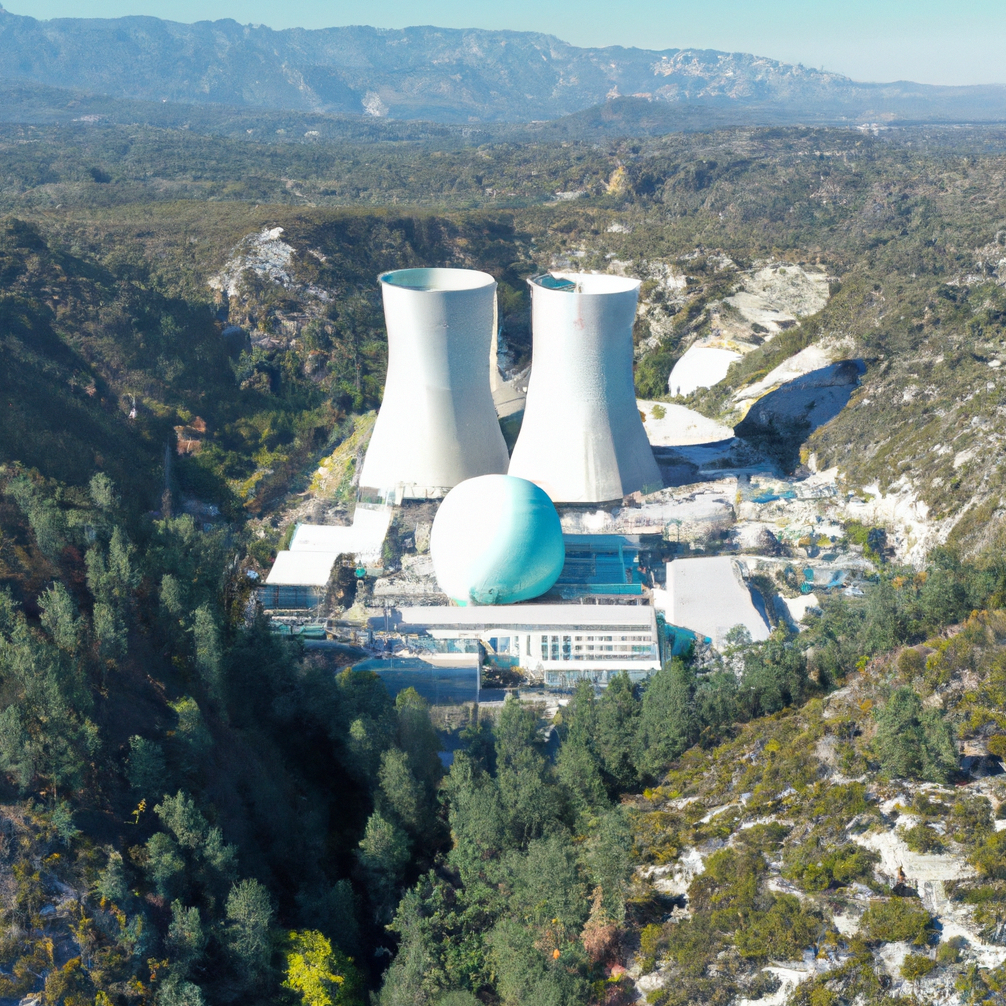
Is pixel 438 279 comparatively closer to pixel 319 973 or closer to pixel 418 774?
pixel 418 774

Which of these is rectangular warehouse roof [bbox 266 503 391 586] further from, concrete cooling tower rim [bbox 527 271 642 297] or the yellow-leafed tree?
the yellow-leafed tree

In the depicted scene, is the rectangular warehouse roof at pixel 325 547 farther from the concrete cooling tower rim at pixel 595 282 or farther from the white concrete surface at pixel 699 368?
the white concrete surface at pixel 699 368

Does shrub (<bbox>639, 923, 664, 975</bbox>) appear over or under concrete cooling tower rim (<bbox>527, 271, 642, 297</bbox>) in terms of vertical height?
under

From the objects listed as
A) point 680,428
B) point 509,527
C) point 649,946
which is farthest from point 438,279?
point 649,946

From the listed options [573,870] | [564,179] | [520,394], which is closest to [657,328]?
[520,394]

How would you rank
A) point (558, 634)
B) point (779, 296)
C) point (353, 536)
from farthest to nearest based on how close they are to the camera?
point (779, 296) → point (353, 536) → point (558, 634)

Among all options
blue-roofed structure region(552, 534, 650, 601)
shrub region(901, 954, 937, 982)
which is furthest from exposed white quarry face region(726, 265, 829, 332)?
shrub region(901, 954, 937, 982)
